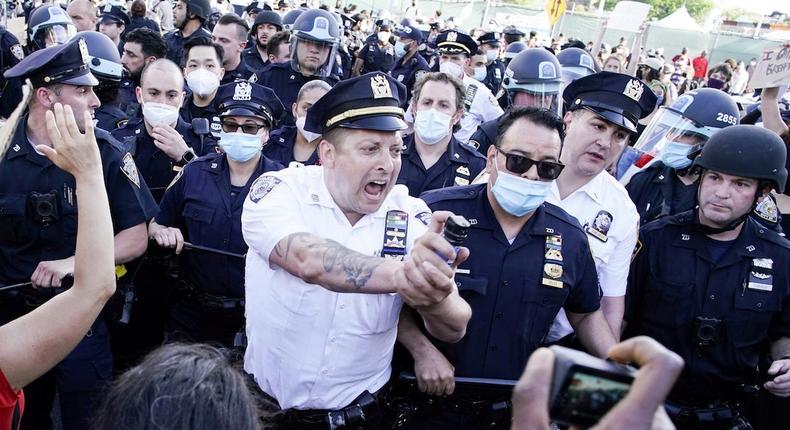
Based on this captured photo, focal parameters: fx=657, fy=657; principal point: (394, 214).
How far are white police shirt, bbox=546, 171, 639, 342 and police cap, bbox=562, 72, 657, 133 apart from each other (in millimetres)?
364

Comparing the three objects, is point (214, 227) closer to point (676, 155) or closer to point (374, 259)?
point (374, 259)

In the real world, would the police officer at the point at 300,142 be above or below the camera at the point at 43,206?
above

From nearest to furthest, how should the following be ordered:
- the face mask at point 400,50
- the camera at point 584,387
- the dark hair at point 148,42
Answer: the camera at point 584,387
the dark hair at point 148,42
the face mask at point 400,50

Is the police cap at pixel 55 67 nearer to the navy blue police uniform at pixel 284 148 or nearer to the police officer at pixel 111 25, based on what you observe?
the navy blue police uniform at pixel 284 148

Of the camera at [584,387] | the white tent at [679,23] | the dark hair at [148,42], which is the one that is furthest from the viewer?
the white tent at [679,23]

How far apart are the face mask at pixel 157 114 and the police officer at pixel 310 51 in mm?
2042

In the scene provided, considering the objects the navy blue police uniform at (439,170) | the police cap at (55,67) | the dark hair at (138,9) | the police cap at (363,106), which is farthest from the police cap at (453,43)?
the police cap at (363,106)

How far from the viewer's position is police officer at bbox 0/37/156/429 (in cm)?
329

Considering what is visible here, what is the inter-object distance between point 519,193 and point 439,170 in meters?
2.03

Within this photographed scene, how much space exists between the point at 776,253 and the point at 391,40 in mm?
13189

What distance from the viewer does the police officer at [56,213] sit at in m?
3.29

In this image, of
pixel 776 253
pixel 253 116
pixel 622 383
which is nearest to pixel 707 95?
pixel 776 253

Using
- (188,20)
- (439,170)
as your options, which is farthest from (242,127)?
(188,20)

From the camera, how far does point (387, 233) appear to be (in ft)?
8.70
